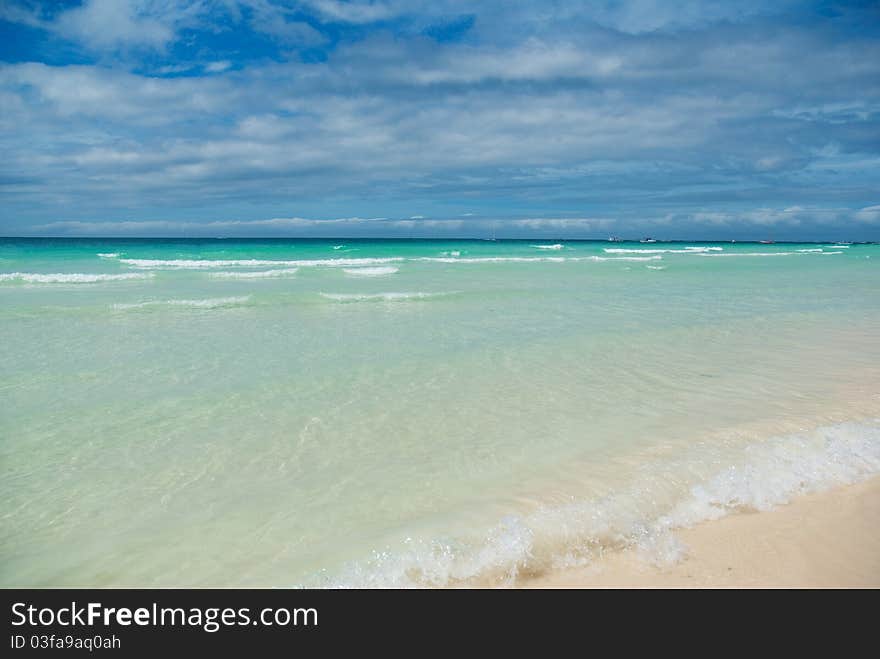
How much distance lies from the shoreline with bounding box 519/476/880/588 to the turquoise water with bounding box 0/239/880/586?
0.12m

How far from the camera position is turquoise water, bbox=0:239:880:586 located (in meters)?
3.35

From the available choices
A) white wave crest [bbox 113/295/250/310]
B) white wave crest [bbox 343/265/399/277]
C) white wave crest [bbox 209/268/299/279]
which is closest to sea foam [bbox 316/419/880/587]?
white wave crest [bbox 113/295/250/310]

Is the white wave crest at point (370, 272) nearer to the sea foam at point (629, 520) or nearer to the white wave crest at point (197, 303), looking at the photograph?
the white wave crest at point (197, 303)

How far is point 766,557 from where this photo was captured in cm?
330

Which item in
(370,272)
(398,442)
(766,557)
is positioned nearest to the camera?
(766,557)

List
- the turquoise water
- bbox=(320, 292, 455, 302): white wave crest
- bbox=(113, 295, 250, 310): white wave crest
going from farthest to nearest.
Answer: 1. bbox=(320, 292, 455, 302): white wave crest
2. bbox=(113, 295, 250, 310): white wave crest
3. the turquoise water

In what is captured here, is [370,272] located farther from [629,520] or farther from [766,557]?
[766,557]

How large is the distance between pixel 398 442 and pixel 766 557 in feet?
9.75

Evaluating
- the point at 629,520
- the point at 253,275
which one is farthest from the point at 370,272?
the point at 629,520

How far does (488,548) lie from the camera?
10.8 ft

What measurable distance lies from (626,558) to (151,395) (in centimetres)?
560

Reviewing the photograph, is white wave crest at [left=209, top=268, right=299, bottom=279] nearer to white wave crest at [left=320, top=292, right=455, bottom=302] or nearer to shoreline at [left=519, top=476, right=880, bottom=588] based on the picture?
white wave crest at [left=320, top=292, right=455, bottom=302]
